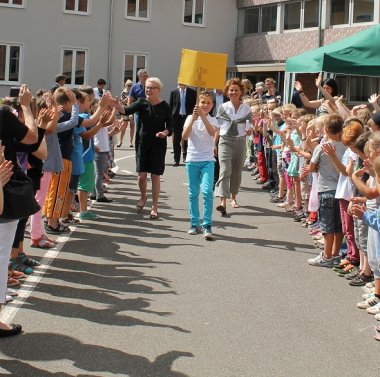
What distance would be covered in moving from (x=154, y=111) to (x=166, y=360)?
600 centimetres

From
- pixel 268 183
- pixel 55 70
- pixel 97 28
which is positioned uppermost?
pixel 97 28

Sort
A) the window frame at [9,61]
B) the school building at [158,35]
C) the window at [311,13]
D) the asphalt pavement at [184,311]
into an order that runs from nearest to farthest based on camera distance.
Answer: the asphalt pavement at [184,311] → the school building at [158,35] → the window frame at [9,61] → the window at [311,13]

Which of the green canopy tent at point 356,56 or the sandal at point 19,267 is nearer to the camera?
the sandal at point 19,267

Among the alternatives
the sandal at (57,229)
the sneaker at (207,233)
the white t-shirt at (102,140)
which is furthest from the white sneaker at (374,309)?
the white t-shirt at (102,140)

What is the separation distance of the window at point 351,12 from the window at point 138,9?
924 centimetres

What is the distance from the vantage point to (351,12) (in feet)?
97.5

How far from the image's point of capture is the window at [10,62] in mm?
31172

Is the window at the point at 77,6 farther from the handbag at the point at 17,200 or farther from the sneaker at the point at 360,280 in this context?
the handbag at the point at 17,200

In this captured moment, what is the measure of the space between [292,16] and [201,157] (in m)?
26.1

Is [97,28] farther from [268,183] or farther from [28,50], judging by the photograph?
[268,183]

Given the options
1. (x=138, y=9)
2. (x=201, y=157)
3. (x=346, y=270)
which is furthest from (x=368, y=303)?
(x=138, y=9)

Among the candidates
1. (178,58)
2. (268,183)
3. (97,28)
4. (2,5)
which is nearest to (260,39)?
(178,58)

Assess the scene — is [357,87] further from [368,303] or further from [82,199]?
[368,303]

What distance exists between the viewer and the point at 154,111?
10.2 meters
